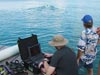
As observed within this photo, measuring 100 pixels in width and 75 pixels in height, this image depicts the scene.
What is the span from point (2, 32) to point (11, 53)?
7.53 meters

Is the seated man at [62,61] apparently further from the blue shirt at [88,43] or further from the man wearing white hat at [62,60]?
the blue shirt at [88,43]

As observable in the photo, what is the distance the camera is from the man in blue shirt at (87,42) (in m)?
4.28

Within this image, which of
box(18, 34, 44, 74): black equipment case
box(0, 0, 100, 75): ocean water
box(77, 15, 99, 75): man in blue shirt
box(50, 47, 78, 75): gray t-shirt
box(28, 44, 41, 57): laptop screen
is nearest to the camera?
box(50, 47, 78, 75): gray t-shirt

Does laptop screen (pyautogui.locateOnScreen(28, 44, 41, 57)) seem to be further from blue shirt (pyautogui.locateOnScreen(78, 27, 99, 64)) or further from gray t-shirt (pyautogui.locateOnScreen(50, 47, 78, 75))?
gray t-shirt (pyautogui.locateOnScreen(50, 47, 78, 75))

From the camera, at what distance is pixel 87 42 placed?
4367 mm

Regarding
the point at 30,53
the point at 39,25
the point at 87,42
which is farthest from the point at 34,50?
the point at 39,25

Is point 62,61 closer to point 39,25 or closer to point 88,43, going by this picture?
point 88,43

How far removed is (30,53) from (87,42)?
124 cm

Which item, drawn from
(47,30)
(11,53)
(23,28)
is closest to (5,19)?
(23,28)

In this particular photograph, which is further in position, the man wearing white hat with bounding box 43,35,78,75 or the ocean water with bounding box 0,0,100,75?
the ocean water with bounding box 0,0,100,75

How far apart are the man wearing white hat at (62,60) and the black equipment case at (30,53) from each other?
3.08ft

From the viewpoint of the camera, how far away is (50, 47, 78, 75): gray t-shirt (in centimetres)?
365


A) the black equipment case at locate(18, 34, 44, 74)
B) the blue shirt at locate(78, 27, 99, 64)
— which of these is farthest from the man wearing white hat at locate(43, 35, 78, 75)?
the black equipment case at locate(18, 34, 44, 74)

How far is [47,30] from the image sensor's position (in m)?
13.3
